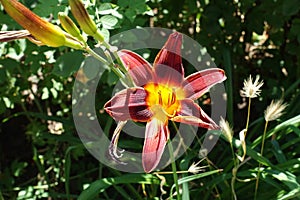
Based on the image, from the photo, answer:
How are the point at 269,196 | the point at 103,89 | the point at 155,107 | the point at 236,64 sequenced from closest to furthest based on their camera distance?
the point at 155,107, the point at 269,196, the point at 103,89, the point at 236,64

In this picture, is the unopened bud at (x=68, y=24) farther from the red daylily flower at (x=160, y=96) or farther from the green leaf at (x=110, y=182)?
the green leaf at (x=110, y=182)

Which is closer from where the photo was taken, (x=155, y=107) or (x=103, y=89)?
(x=155, y=107)

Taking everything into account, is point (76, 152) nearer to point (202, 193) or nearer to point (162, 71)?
point (202, 193)

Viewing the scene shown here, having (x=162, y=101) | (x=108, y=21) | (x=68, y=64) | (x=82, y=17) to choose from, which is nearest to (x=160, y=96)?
(x=162, y=101)

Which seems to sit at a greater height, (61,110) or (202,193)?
(61,110)

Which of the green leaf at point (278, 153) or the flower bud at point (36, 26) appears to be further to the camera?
the green leaf at point (278, 153)

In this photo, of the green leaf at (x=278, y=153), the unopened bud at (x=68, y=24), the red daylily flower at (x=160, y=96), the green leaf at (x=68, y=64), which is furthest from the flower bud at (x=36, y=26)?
the green leaf at (x=278, y=153)

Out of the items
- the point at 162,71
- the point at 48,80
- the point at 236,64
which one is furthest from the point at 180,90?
the point at 236,64
